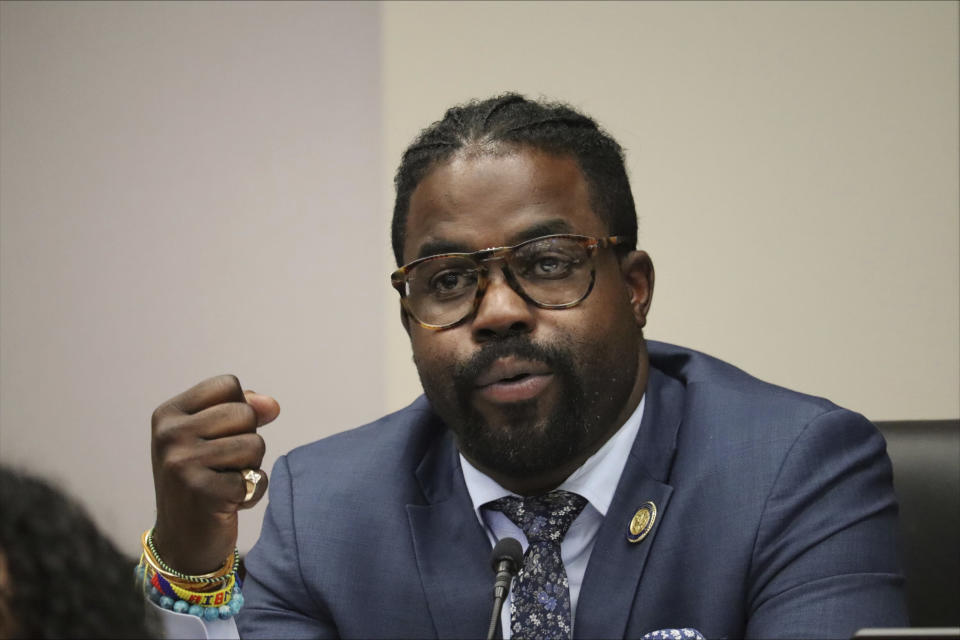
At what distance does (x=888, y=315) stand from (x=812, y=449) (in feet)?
3.81

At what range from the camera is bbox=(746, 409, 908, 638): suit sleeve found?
1721mm

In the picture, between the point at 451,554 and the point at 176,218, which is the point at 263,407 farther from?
the point at 176,218

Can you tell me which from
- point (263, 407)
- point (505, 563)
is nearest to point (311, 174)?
point (263, 407)

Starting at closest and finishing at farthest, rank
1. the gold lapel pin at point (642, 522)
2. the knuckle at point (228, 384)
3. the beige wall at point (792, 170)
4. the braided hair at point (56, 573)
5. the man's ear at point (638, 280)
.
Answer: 1. the braided hair at point (56, 573)
2. the knuckle at point (228, 384)
3. the gold lapel pin at point (642, 522)
4. the man's ear at point (638, 280)
5. the beige wall at point (792, 170)

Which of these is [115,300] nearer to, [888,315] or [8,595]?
[888,315]

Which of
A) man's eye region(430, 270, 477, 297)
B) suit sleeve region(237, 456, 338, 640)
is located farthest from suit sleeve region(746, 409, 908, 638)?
suit sleeve region(237, 456, 338, 640)

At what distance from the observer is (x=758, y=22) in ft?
9.89

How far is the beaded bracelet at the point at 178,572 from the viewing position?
172 cm

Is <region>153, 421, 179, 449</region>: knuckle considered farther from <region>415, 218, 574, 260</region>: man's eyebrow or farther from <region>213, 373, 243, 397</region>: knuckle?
<region>415, 218, 574, 260</region>: man's eyebrow

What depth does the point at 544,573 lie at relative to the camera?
1930mm

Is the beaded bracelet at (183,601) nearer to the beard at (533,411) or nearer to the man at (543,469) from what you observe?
the man at (543,469)

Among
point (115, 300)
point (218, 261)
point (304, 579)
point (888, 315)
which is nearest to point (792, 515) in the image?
point (304, 579)

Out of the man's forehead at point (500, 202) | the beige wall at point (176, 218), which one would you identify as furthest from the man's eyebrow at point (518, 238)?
the beige wall at point (176, 218)

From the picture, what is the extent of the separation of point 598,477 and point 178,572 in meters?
0.80
